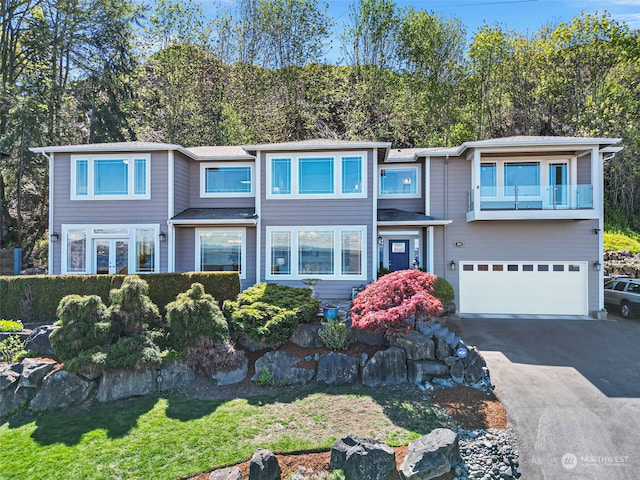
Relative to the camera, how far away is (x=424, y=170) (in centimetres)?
1341

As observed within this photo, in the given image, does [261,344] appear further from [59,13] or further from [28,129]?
[59,13]

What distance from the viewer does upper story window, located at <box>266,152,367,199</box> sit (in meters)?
11.9

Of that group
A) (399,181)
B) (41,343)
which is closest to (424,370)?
(399,181)

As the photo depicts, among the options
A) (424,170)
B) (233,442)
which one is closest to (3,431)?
(233,442)

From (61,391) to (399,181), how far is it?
1206cm

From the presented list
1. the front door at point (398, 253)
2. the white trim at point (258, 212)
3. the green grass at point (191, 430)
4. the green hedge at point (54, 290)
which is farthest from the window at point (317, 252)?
the green grass at point (191, 430)

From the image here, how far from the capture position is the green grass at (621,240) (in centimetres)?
1900

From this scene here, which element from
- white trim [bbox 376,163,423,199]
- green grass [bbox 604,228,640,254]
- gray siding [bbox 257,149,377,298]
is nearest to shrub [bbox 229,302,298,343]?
gray siding [bbox 257,149,377,298]

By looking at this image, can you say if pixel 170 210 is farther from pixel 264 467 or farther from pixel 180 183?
pixel 264 467

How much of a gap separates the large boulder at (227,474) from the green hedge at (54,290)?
4.90 m

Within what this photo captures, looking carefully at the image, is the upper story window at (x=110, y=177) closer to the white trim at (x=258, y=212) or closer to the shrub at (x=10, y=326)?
the white trim at (x=258, y=212)

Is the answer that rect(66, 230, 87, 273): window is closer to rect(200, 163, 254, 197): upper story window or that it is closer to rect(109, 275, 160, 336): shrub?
rect(200, 163, 254, 197): upper story window

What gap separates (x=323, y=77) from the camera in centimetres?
2339

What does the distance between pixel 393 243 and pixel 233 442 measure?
9.22 m
